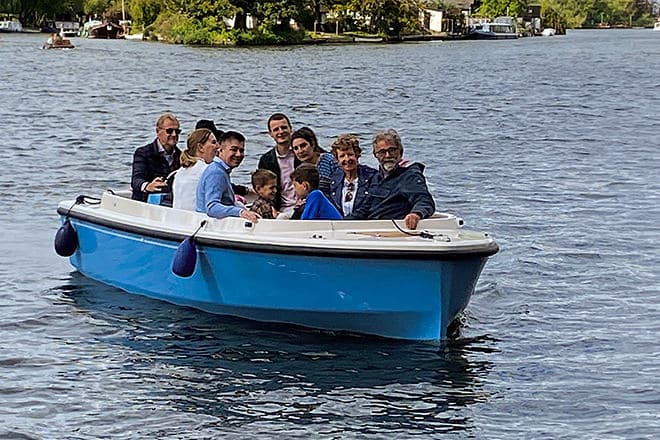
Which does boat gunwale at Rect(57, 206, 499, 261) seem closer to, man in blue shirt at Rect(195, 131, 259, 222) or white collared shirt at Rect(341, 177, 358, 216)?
man in blue shirt at Rect(195, 131, 259, 222)

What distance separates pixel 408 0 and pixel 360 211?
308 ft

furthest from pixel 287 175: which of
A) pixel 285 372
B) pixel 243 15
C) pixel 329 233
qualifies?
pixel 243 15

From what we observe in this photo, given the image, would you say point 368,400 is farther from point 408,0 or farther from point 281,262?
point 408,0

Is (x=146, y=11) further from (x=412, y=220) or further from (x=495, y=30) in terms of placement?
(x=412, y=220)

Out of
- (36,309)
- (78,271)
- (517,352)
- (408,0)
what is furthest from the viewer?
(408,0)

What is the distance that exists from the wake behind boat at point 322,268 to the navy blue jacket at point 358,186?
52 cm

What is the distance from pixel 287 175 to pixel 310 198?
953mm

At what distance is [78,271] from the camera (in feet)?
39.2

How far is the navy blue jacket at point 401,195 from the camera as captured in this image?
9.44 meters

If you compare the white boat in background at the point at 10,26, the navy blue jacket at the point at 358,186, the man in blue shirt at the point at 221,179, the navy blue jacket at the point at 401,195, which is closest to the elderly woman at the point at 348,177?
the navy blue jacket at the point at 358,186

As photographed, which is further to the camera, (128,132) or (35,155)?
(128,132)

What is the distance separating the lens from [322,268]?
29.6 feet

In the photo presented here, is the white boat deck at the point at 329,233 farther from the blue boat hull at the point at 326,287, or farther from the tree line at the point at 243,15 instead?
the tree line at the point at 243,15

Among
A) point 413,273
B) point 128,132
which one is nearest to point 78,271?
point 413,273
